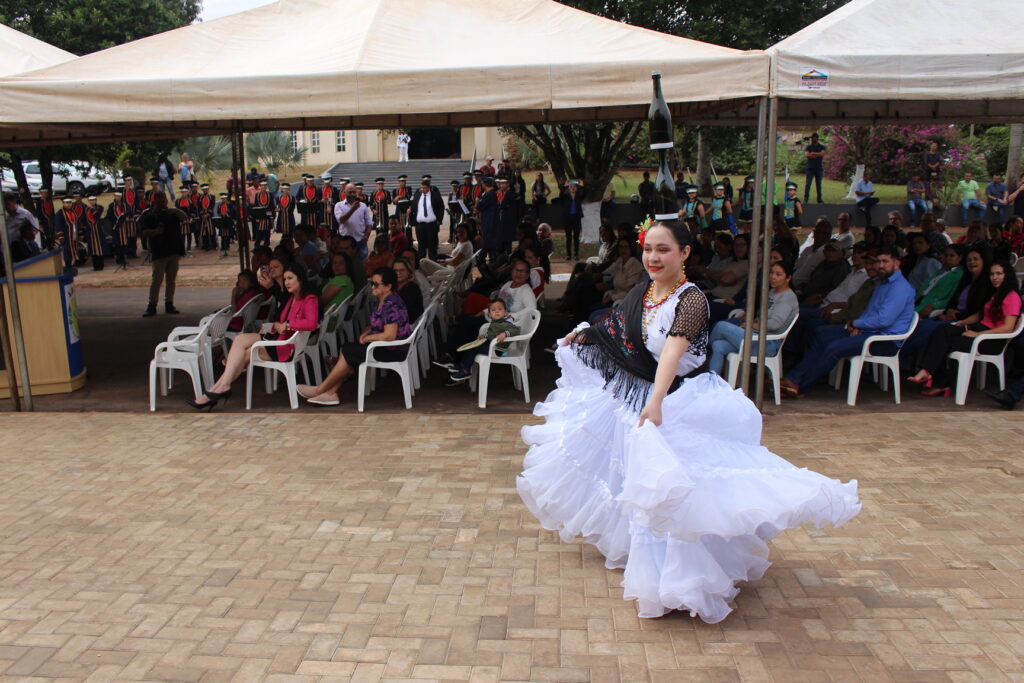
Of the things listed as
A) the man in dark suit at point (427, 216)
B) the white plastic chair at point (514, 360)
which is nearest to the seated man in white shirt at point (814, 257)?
the white plastic chair at point (514, 360)

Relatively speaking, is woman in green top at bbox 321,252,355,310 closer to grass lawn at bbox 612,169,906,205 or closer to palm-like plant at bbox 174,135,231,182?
grass lawn at bbox 612,169,906,205

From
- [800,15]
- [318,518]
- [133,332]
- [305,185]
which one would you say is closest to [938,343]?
[318,518]

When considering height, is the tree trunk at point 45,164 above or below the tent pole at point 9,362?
above

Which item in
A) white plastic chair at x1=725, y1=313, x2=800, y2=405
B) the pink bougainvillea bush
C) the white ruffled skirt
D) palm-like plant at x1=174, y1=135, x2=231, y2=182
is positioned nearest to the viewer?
the white ruffled skirt

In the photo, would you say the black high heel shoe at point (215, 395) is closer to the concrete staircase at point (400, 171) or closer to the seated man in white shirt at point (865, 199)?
the seated man in white shirt at point (865, 199)

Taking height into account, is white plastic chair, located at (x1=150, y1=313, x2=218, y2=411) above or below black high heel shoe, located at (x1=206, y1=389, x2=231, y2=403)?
above

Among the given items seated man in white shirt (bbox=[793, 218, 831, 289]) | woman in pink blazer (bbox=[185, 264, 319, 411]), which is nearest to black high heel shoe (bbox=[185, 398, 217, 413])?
woman in pink blazer (bbox=[185, 264, 319, 411])

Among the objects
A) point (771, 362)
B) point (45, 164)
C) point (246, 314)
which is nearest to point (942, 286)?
point (771, 362)

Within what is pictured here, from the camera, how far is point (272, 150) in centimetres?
3400

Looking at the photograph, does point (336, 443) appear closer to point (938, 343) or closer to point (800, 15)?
point (938, 343)

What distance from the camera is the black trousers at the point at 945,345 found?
7.02 metres

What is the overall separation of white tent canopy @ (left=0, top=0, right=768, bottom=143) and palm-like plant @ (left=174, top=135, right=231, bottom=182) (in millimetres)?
25627

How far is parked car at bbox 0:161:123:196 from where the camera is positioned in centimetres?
2692

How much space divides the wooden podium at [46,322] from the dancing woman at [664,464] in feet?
17.2
